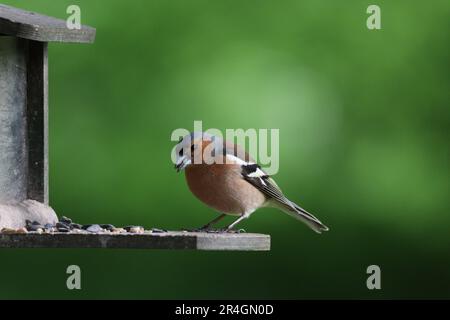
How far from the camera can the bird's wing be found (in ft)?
23.6

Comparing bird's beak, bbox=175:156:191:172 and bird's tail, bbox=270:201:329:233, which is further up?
bird's beak, bbox=175:156:191:172

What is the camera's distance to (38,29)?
6.58 m

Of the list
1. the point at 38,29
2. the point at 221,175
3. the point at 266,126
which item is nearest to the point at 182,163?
the point at 221,175

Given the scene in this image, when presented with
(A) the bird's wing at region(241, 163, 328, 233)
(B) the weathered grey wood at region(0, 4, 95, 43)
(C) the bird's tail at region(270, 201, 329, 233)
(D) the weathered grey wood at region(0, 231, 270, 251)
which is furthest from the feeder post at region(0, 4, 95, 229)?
(C) the bird's tail at region(270, 201, 329, 233)

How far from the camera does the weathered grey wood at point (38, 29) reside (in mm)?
6535

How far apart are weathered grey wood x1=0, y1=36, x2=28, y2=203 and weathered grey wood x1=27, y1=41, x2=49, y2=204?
0.04 metres

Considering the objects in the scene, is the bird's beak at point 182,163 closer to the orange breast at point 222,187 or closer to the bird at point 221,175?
the bird at point 221,175

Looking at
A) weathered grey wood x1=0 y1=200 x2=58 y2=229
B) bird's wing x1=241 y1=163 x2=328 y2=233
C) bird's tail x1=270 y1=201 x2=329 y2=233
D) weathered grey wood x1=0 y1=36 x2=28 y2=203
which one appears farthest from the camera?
bird's tail x1=270 y1=201 x2=329 y2=233

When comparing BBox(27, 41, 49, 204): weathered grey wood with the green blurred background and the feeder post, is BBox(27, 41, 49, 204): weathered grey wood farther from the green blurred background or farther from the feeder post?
the green blurred background

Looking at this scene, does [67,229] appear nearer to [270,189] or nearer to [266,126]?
[270,189]

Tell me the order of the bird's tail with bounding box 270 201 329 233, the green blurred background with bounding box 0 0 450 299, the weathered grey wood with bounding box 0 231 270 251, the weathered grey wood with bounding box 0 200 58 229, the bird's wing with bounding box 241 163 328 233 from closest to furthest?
the weathered grey wood with bounding box 0 231 270 251, the weathered grey wood with bounding box 0 200 58 229, the bird's wing with bounding box 241 163 328 233, the bird's tail with bounding box 270 201 329 233, the green blurred background with bounding box 0 0 450 299

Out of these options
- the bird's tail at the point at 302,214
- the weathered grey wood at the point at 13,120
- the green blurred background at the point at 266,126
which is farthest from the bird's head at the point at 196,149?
the green blurred background at the point at 266,126

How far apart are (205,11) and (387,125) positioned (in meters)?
A: 1.83

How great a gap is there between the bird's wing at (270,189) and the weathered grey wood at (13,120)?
1.27m
